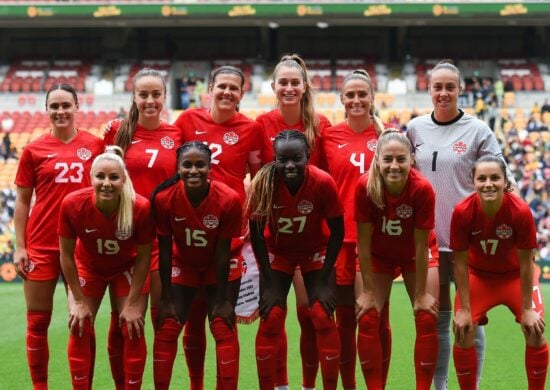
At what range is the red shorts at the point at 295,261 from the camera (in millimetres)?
5445

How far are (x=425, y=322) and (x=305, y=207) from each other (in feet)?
3.37

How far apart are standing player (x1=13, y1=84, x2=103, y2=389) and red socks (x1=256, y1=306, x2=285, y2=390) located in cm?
144

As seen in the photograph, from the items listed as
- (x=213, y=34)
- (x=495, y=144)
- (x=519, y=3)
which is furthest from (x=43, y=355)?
(x=213, y=34)

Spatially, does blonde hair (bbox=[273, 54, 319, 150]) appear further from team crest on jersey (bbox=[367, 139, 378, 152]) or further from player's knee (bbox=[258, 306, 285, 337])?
player's knee (bbox=[258, 306, 285, 337])

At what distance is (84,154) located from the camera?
5617 millimetres

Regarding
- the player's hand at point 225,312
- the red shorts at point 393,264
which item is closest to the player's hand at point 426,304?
the red shorts at point 393,264

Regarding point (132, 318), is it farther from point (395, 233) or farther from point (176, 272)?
point (395, 233)

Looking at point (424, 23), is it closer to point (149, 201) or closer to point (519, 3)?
point (519, 3)

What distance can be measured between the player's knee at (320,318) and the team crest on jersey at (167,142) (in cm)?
142

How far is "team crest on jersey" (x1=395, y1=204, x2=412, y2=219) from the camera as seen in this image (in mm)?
5320

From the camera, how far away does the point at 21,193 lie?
564cm

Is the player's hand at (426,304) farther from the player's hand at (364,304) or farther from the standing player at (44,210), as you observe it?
the standing player at (44,210)

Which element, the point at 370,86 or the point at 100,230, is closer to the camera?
the point at 100,230

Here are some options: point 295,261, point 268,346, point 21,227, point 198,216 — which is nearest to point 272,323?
point 268,346
